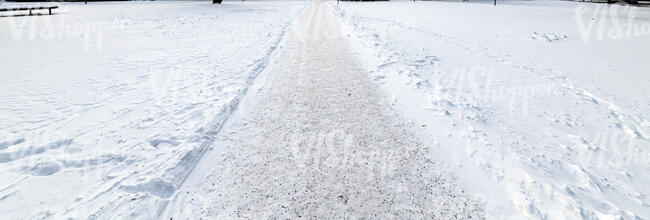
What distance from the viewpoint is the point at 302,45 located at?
420 inches

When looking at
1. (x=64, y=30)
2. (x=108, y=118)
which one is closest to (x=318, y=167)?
(x=108, y=118)

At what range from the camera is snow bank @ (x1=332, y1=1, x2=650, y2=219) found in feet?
10.6

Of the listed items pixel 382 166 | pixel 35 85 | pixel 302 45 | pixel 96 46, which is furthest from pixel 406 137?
pixel 96 46

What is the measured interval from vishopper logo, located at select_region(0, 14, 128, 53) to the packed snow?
292 centimetres

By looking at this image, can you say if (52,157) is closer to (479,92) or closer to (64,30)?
(479,92)

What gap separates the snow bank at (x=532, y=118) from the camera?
3246 mm

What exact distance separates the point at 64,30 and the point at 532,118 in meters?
19.2

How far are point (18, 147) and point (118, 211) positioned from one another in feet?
8.09

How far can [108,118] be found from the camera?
4871 millimetres

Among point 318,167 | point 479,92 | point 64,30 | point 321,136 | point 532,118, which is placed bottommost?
point 318,167

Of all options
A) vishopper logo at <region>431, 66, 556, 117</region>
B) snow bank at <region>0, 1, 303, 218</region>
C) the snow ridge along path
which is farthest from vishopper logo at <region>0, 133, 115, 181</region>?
vishopper logo at <region>431, 66, 556, 117</region>

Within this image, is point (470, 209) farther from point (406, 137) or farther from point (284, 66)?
point (284, 66)

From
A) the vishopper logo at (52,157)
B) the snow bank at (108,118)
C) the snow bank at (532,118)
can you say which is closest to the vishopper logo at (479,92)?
the snow bank at (532,118)

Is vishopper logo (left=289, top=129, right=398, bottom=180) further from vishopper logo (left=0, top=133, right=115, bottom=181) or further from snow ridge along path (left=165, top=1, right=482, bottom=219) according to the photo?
vishopper logo (left=0, top=133, right=115, bottom=181)
